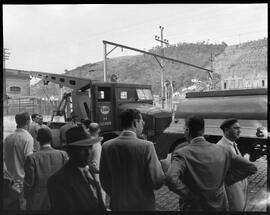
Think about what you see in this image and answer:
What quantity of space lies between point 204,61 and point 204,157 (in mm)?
64513

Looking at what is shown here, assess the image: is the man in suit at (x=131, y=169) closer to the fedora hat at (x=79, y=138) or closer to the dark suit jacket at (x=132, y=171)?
the dark suit jacket at (x=132, y=171)

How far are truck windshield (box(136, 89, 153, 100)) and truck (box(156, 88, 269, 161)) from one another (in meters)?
1.92

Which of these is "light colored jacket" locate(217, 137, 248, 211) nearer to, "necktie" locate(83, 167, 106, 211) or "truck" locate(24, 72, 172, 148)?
"necktie" locate(83, 167, 106, 211)

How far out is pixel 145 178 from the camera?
290 centimetres

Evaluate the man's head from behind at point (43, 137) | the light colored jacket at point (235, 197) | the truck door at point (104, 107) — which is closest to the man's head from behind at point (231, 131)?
the light colored jacket at point (235, 197)

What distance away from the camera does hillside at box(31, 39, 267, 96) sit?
43.0 ft

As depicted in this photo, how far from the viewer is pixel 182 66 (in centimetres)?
4947

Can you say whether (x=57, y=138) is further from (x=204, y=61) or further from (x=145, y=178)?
(x=204, y=61)

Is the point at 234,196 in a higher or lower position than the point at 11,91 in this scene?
lower

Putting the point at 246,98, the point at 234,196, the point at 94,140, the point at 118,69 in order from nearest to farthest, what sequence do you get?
the point at 94,140 < the point at 234,196 < the point at 246,98 < the point at 118,69

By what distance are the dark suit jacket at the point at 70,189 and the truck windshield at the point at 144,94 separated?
21.8ft

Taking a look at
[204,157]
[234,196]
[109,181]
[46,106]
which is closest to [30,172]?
[109,181]

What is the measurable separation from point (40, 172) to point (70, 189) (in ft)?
3.43

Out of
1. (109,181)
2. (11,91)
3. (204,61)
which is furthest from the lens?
(204,61)
